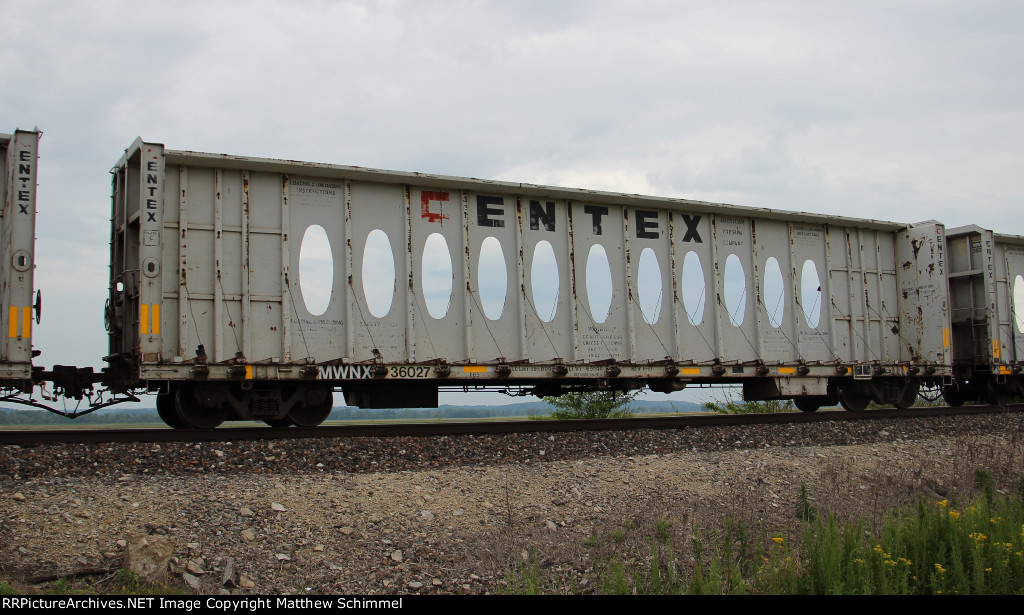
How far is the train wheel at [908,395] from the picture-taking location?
15661 mm

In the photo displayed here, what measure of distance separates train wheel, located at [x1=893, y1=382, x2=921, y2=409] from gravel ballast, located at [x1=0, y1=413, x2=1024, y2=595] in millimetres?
5607

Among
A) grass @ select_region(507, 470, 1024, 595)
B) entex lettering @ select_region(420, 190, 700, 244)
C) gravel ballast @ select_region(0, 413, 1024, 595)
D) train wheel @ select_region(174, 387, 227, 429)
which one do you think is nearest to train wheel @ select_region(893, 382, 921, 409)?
gravel ballast @ select_region(0, 413, 1024, 595)

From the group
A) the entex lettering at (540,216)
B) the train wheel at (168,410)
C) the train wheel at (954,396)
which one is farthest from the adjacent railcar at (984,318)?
the train wheel at (168,410)

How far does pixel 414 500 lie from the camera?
22.7 feet

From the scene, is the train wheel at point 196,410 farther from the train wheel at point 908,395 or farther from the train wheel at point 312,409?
the train wheel at point 908,395

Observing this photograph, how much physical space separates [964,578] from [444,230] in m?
7.97

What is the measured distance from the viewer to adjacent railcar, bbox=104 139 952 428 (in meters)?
10.1

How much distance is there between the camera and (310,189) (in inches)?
430

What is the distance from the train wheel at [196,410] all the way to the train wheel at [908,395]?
12.8 m

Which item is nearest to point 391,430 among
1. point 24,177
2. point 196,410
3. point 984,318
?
point 196,410

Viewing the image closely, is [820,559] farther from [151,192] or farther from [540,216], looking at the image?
[151,192]

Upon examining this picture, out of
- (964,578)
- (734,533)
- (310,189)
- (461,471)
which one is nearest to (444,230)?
(310,189)

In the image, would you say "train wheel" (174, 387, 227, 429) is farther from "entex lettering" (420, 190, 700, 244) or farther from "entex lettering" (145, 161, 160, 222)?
"entex lettering" (420, 190, 700, 244)

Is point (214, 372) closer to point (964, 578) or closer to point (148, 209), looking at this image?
point (148, 209)
